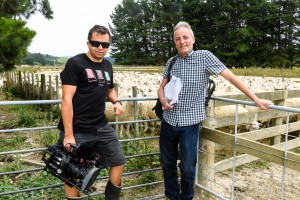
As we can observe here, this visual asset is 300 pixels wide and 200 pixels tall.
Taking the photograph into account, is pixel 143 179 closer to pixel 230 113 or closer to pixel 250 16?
pixel 230 113

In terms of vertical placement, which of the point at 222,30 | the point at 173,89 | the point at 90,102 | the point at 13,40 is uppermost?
the point at 222,30

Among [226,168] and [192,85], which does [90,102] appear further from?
[226,168]

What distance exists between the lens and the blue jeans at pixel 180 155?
3.11 metres

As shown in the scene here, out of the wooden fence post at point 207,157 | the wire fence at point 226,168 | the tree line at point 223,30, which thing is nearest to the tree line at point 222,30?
the tree line at point 223,30

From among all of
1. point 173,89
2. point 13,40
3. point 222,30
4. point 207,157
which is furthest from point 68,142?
point 222,30

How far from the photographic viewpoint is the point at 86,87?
2.61m

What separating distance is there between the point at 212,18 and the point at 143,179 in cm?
4469

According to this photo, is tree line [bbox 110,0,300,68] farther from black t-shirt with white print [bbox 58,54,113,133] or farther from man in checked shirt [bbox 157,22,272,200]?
black t-shirt with white print [bbox 58,54,113,133]

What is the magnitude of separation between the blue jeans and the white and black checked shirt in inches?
4.4

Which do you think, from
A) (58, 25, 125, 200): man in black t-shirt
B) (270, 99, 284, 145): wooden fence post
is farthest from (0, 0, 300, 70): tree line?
(58, 25, 125, 200): man in black t-shirt

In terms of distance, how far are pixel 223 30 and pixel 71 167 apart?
155 feet

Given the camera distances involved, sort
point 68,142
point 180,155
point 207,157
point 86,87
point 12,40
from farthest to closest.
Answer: point 12,40 < point 207,157 < point 180,155 < point 86,87 < point 68,142

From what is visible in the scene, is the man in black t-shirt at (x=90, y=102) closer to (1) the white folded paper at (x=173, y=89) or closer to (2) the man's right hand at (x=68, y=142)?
(2) the man's right hand at (x=68, y=142)

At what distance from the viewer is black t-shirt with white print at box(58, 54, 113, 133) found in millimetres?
2516
